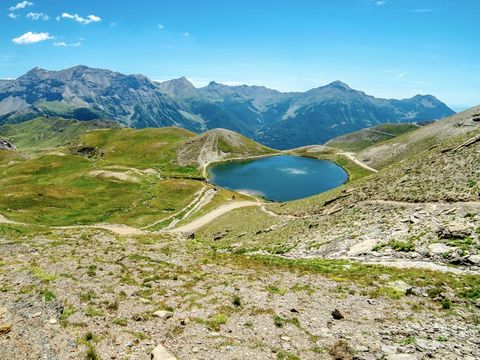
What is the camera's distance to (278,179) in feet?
545

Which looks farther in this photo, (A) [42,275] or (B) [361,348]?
(A) [42,275]

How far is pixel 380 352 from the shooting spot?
17609mm

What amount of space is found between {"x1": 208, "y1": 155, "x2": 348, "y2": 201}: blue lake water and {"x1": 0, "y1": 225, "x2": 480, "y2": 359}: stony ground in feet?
347

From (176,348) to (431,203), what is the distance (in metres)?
33.4

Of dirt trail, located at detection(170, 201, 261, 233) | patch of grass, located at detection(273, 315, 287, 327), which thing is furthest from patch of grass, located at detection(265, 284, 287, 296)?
dirt trail, located at detection(170, 201, 261, 233)

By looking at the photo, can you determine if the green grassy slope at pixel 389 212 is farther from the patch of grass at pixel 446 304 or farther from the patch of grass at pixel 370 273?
the patch of grass at pixel 446 304

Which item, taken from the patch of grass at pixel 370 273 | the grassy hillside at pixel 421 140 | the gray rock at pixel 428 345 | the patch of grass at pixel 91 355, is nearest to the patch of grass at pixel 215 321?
the patch of grass at pixel 91 355

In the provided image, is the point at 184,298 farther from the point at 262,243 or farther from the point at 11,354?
the point at 262,243

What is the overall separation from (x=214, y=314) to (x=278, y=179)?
146 metres

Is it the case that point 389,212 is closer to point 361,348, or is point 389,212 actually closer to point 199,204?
point 361,348

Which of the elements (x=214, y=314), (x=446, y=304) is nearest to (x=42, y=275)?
(x=214, y=314)

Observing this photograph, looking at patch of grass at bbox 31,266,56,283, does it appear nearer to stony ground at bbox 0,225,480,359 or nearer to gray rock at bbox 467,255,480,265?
stony ground at bbox 0,225,480,359

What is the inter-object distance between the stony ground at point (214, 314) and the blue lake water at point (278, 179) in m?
106

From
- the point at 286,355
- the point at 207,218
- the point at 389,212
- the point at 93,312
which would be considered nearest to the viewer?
the point at 286,355
